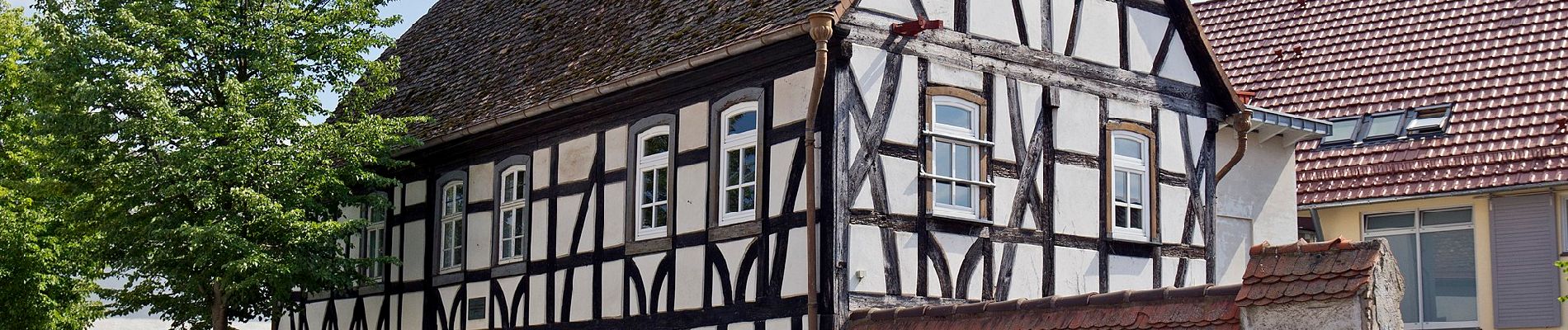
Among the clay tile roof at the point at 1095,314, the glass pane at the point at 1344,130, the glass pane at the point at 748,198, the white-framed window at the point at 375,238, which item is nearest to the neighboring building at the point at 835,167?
the glass pane at the point at 748,198

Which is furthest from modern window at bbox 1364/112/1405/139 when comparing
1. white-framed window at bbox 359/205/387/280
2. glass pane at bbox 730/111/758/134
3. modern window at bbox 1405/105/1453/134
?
white-framed window at bbox 359/205/387/280

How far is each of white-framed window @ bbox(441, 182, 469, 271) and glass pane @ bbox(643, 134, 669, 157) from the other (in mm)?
4221

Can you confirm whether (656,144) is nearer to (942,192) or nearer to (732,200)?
(732,200)

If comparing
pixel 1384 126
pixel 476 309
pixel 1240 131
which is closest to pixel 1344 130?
pixel 1384 126

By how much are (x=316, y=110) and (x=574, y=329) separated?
14.7 feet

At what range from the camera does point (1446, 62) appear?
2456 centimetres

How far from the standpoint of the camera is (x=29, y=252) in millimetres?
24812

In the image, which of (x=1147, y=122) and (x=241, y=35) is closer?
(x=1147, y=122)

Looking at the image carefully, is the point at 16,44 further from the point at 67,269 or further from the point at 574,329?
the point at 574,329

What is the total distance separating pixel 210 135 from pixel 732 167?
20.7ft

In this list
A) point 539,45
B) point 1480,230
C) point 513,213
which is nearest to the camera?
point 513,213

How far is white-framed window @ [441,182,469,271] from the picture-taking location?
22.1 m

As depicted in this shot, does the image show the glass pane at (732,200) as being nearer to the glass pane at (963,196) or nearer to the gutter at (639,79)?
the gutter at (639,79)

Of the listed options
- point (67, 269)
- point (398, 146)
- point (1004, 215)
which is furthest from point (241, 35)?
point (1004, 215)
